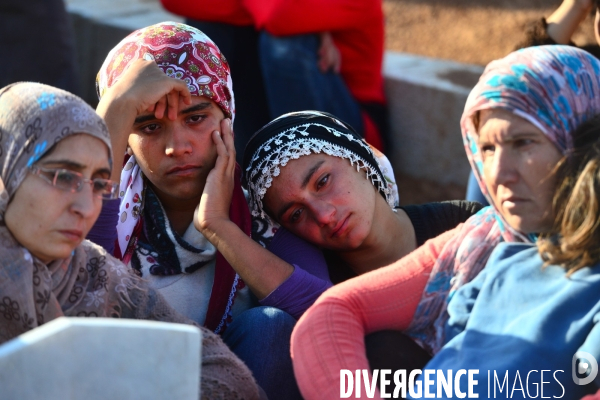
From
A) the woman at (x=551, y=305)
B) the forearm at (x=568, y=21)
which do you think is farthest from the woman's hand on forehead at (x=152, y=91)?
the forearm at (x=568, y=21)

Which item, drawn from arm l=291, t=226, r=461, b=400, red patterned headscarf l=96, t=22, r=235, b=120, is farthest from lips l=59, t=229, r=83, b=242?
red patterned headscarf l=96, t=22, r=235, b=120

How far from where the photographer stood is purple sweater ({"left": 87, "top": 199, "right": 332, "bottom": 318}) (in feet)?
9.34

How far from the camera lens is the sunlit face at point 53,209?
220 centimetres

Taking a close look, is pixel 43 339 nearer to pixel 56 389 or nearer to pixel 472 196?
pixel 56 389

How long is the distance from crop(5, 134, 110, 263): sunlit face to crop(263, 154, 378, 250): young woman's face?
0.98 metres

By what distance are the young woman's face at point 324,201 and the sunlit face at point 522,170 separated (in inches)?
31.8

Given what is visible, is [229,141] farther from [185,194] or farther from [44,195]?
[44,195]

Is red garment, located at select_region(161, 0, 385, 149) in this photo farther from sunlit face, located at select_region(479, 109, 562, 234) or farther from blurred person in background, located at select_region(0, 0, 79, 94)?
sunlit face, located at select_region(479, 109, 562, 234)

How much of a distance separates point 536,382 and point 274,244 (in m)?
1.24

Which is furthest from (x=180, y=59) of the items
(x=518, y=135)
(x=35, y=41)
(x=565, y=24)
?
(x=35, y=41)

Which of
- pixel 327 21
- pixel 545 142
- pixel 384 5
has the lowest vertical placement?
pixel 384 5

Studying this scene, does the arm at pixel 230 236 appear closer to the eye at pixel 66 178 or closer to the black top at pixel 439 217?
the black top at pixel 439 217

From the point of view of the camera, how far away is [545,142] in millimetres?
2252

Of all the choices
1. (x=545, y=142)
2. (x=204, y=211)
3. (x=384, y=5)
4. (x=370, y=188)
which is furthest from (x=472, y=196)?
(x=384, y=5)
